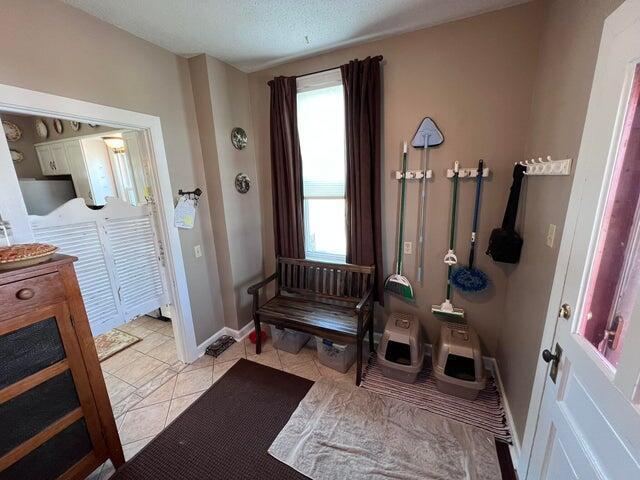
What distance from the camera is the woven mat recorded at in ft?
5.54

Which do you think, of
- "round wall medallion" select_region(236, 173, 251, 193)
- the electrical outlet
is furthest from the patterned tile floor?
the electrical outlet

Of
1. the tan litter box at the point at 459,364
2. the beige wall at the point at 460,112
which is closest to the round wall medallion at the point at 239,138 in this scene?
the beige wall at the point at 460,112

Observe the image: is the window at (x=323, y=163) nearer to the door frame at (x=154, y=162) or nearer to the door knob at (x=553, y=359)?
the door frame at (x=154, y=162)

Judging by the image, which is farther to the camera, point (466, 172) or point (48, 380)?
point (466, 172)

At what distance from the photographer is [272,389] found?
202cm

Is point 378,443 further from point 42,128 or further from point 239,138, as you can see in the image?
point 42,128

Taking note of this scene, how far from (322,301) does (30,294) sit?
74.1 inches

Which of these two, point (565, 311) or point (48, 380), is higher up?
point (565, 311)

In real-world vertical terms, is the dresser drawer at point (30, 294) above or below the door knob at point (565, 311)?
above

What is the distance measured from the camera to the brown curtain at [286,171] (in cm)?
227

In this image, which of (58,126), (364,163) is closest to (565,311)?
(364,163)

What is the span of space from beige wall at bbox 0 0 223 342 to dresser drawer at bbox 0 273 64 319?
1031 millimetres

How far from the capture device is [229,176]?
2332 mm

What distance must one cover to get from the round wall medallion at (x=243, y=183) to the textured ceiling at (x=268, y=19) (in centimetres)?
98
